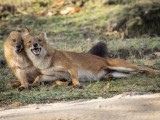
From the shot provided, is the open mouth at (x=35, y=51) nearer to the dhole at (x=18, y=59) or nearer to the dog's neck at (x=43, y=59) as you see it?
the dog's neck at (x=43, y=59)

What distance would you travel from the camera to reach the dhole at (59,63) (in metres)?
10.6

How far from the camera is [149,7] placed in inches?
664

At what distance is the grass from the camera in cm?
935

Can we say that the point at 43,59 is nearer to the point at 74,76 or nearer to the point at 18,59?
the point at 18,59

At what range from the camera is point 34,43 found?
10.5 m

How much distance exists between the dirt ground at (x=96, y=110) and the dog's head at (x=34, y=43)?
7.49 ft

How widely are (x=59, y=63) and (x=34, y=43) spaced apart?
1.94ft

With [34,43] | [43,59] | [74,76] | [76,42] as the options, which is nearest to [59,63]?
[43,59]

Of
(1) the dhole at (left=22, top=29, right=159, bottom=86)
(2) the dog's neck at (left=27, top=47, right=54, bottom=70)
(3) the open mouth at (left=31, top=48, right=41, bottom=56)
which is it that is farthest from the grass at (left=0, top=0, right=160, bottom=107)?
(3) the open mouth at (left=31, top=48, right=41, bottom=56)

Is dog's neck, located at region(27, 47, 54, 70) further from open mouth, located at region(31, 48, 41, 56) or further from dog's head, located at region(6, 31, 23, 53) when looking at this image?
dog's head, located at region(6, 31, 23, 53)

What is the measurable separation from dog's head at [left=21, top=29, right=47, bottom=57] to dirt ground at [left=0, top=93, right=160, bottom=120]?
2.28 metres

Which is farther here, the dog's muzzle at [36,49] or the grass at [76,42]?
the dog's muzzle at [36,49]

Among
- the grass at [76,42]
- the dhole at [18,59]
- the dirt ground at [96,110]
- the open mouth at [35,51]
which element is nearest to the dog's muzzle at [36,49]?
the open mouth at [35,51]

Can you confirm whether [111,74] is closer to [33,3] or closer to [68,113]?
[68,113]
